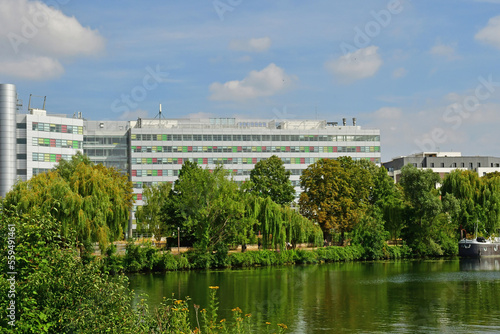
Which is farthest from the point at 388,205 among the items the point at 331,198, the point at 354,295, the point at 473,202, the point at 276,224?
the point at 354,295

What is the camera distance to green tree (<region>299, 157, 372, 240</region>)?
8506cm

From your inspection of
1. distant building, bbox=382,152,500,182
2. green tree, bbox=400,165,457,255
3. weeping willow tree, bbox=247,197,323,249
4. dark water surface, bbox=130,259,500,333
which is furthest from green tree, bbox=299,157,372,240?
distant building, bbox=382,152,500,182

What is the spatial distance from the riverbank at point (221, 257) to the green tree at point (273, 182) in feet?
42.5

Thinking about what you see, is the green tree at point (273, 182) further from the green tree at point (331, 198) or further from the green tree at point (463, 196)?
the green tree at point (463, 196)

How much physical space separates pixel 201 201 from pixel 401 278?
2463cm

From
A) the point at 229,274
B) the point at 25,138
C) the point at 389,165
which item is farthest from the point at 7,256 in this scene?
the point at 389,165

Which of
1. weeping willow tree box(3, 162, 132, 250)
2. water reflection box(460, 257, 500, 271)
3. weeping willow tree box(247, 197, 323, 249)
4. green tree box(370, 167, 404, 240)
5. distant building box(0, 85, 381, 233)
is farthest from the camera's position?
distant building box(0, 85, 381, 233)

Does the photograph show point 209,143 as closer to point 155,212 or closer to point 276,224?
point 155,212

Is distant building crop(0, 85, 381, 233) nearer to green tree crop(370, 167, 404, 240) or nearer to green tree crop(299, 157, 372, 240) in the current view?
green tree crop(370, 167, 404, 240)

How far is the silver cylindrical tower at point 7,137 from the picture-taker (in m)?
107

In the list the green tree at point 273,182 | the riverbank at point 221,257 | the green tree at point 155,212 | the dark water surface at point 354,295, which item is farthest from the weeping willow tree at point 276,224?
the green tree at point 155,212

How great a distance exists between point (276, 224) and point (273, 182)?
1838cm

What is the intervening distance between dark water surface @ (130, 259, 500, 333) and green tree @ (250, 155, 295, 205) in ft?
70.2

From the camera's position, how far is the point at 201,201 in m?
71.4
